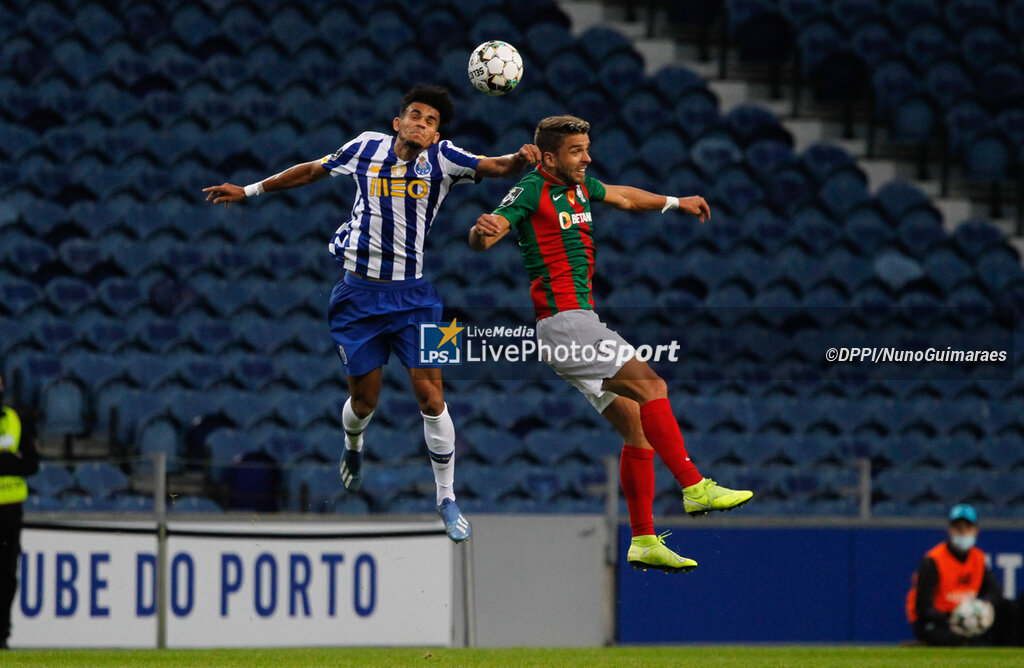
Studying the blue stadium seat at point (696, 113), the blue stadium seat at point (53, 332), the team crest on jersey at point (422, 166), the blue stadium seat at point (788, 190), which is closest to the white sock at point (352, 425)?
the team crest on jersey at point (422, 166)

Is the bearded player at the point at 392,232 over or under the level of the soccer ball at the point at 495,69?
under

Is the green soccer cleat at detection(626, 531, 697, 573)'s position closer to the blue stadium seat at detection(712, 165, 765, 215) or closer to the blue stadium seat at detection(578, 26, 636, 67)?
the blue stadium seat at detection(712, 165, 765, 215)

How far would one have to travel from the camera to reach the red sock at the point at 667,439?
7.14 meters

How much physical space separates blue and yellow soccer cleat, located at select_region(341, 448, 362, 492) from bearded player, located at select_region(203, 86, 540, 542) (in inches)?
23.2

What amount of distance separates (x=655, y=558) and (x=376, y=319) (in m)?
2.00

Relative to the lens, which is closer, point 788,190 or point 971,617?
point 971,617

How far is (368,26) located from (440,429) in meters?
10.4

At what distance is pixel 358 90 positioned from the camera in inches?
650

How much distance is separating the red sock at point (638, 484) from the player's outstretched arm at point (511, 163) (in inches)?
65.4

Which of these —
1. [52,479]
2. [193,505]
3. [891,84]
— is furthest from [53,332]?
[891,84]

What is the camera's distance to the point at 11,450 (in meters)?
10.1

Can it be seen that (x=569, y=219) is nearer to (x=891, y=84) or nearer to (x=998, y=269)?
(x=998, y=269)

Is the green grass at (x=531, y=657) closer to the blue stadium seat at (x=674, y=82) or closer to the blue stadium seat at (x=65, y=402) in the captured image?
the blue stadium seat at (x=65, y=402)

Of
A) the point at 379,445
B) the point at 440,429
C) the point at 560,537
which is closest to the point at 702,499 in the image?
the point at 440,429
